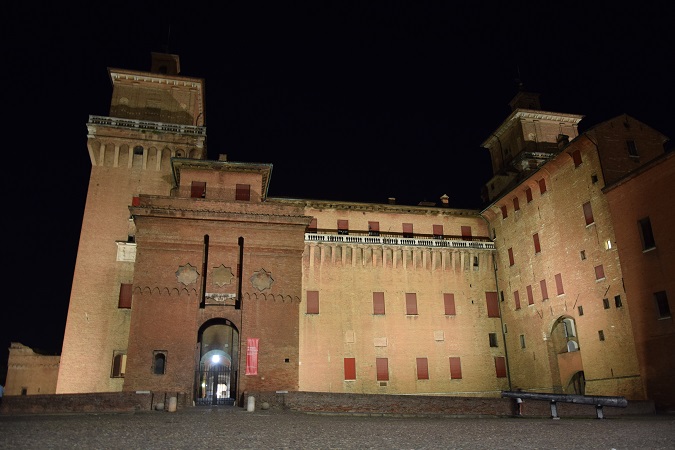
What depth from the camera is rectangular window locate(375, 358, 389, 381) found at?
3372 centimetres

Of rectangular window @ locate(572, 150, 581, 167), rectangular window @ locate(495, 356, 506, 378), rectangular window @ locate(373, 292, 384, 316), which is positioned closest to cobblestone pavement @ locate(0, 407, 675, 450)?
rectangular window @ locate(572, 150, 581, 167)

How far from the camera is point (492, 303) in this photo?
124ft

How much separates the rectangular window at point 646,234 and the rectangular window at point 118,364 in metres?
30.0

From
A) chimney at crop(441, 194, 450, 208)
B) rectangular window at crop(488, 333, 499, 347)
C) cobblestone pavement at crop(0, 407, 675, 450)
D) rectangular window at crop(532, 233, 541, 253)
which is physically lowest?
cobblestone pavement at crop(0, 407, 675, 450)

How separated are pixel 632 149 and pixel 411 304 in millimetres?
17277

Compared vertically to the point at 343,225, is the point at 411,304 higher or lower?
lower

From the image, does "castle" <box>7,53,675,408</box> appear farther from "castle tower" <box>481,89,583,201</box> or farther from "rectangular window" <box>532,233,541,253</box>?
"castle tower" <box>481,89,583,201</box>

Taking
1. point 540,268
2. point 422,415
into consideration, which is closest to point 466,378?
point 540,268

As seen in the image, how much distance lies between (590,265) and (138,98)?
33.8 meters

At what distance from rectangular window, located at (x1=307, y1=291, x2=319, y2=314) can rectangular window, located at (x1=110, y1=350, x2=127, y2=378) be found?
1208 centimetres

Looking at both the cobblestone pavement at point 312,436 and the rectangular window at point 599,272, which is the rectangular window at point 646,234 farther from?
the cobblestone pavement at point 312,436

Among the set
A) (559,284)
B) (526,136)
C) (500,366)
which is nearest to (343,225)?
(500,366)

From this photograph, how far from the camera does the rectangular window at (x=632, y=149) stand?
29.0 meters

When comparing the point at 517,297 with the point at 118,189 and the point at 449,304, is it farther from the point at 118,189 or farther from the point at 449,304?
the point at 118,189
